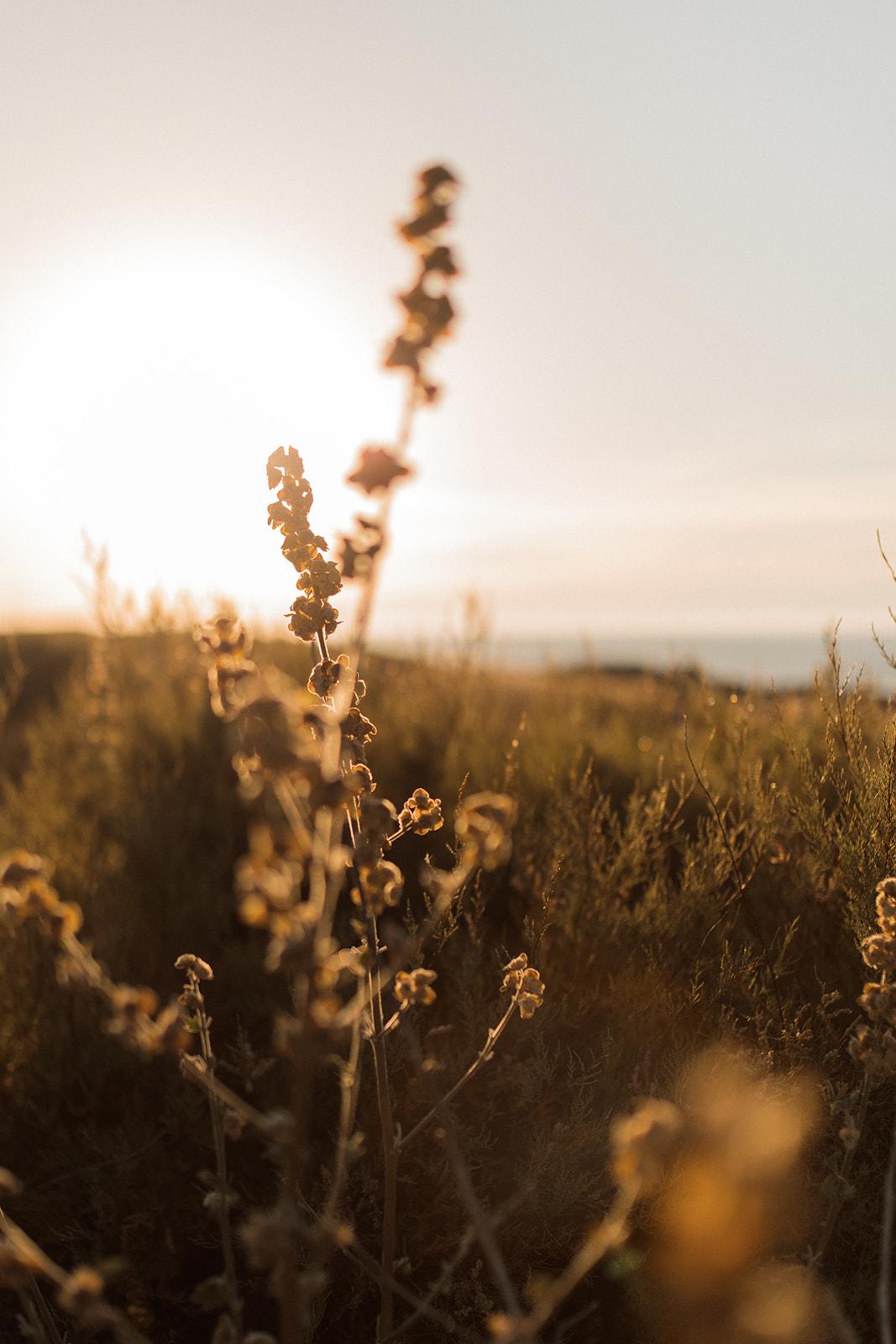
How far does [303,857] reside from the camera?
127 cm

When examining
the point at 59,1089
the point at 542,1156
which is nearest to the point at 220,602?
the point at 59,1089

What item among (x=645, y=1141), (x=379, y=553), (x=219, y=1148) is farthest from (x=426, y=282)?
(x=219, y=1148)

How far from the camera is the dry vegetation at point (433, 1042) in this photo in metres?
1.26

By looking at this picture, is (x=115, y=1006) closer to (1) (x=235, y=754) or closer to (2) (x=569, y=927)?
(1) (x=235, y=754)

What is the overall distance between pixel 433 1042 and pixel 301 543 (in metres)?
1.98

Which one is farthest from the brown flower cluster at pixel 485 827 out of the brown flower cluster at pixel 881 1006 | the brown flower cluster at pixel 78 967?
the brown flower cluster at pixel 881 1006

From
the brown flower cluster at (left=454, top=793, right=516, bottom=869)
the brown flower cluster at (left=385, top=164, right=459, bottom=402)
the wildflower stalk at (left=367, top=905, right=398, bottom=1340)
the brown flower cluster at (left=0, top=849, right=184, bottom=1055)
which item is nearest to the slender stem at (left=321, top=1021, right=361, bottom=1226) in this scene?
the wildflower stalk at (left=367, top=905, right=398, bottom=1340)

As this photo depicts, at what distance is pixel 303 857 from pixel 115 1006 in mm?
382

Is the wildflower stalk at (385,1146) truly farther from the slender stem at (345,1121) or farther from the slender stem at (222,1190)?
the slender stem at (222,1190)

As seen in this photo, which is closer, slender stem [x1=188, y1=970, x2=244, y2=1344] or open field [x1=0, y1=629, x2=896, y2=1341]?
slender stem [x1=188, y1=970, x2=244, y2=1344]

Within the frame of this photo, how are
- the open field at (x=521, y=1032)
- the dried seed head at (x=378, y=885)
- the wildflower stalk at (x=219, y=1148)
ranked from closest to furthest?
the wildflower stalk at (x=219, y=1148), the dried seed head at (x=378, y=885), the open field at (x=521, y=1032)

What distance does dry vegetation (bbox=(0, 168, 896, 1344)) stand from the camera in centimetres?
126

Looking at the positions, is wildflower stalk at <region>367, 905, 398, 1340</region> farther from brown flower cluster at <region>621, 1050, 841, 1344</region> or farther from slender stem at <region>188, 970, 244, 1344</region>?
brown flower cluster at <region>621, 1050, 841, 1344</region>

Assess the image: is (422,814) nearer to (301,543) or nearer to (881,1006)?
(301,543)
